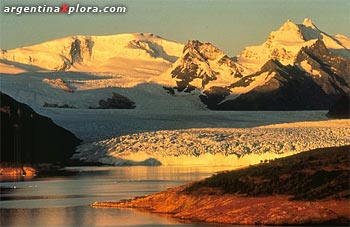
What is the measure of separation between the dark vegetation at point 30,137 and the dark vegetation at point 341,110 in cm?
1888

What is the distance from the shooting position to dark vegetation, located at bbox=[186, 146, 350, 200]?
29.4 meters

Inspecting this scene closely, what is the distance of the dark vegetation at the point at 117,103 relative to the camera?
75688mm

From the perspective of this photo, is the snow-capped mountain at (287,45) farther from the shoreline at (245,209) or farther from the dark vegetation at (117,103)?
the shoreline at (245,209)

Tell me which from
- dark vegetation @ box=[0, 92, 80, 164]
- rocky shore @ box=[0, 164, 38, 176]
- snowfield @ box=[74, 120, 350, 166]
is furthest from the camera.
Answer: dark vegetation @ box=[0, 92, 80, 164]

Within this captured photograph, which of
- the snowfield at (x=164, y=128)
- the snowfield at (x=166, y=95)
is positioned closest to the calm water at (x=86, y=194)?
the snowfield at (x=164, y=128)

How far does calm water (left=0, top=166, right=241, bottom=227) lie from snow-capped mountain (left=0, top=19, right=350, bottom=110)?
2993 cm

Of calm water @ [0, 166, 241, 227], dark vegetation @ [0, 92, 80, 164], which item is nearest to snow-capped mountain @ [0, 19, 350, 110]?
dark vegetation @ [0, 92, 80, 164]

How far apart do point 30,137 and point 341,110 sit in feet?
75.4

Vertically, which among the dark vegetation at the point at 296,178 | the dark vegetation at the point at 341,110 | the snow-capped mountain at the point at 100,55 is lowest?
the dark vegetation at the point at 296,178

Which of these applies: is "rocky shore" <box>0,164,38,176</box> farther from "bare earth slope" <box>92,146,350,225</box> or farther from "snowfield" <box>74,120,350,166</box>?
"bare earth slope" <box>92,146,350,225</box>

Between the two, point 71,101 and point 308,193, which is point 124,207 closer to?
point 308,193

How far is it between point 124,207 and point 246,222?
260 inches

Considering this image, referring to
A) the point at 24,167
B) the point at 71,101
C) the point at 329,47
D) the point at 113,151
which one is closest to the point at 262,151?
the point at 113,151

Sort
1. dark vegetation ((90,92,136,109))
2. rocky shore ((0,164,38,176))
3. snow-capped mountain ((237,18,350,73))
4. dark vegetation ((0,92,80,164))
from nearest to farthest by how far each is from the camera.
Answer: rocky shore ((0,164,38,176)) < dark vegetation ((0,92,80,164)) < dark vegetation ((90,92,136,109)) < snow-capped mountain ((237,18,350,73))
